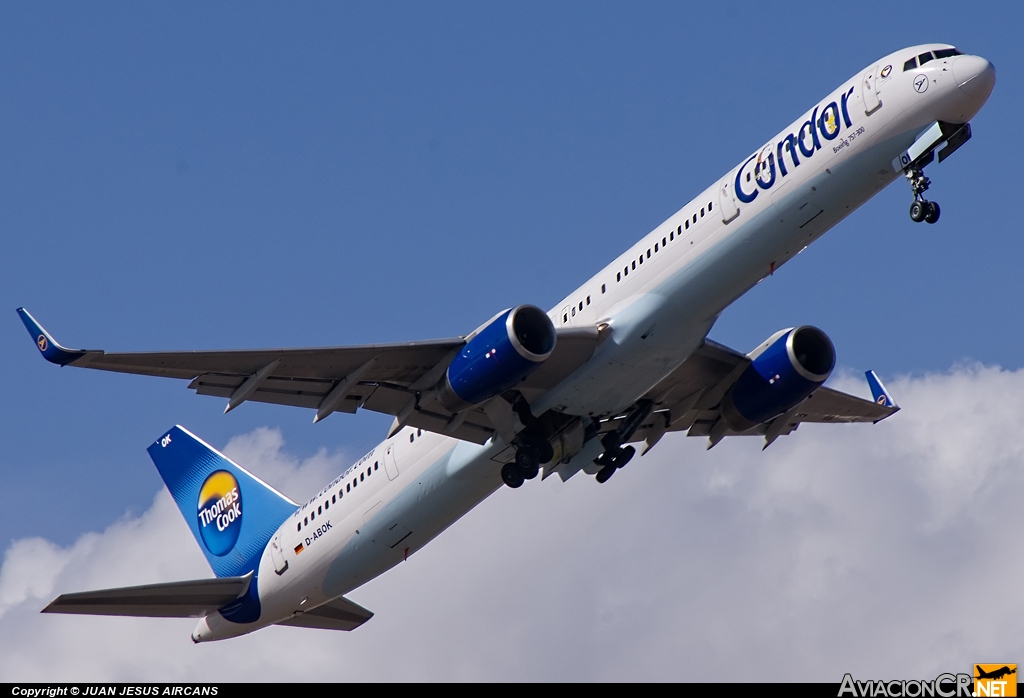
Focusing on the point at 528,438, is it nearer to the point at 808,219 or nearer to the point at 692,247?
the point at 692,247

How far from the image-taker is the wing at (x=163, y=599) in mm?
31156

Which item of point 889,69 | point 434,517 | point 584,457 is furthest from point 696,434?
point 889,69

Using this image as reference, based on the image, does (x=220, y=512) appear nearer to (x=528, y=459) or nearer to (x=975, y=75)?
(x=528, y=459)

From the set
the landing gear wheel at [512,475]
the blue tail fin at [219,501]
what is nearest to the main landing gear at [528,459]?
the landing gear wheel at [512,475]

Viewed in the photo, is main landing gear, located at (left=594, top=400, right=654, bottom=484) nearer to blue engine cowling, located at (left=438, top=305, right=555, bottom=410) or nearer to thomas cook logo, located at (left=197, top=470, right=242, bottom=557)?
blue engine cowling, located at (left=438, top=305, right=555, bottom=410)

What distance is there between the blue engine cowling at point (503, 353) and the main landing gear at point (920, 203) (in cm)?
769

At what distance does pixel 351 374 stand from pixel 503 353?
3.86 metres

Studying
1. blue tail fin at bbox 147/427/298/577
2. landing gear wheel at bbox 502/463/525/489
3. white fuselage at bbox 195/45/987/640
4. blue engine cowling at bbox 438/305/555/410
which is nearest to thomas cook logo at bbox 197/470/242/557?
blue tail fin at bbox 147/427/298/577

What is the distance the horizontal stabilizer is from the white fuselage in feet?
11.5

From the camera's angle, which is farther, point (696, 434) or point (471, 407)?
point (696, 434)

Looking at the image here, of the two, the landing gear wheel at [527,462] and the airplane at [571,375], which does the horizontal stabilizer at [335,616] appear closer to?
the airplane at [571,375]

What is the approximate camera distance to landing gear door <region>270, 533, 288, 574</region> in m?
34.0

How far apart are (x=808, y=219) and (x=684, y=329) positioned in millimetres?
3413

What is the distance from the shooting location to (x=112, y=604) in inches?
1253
